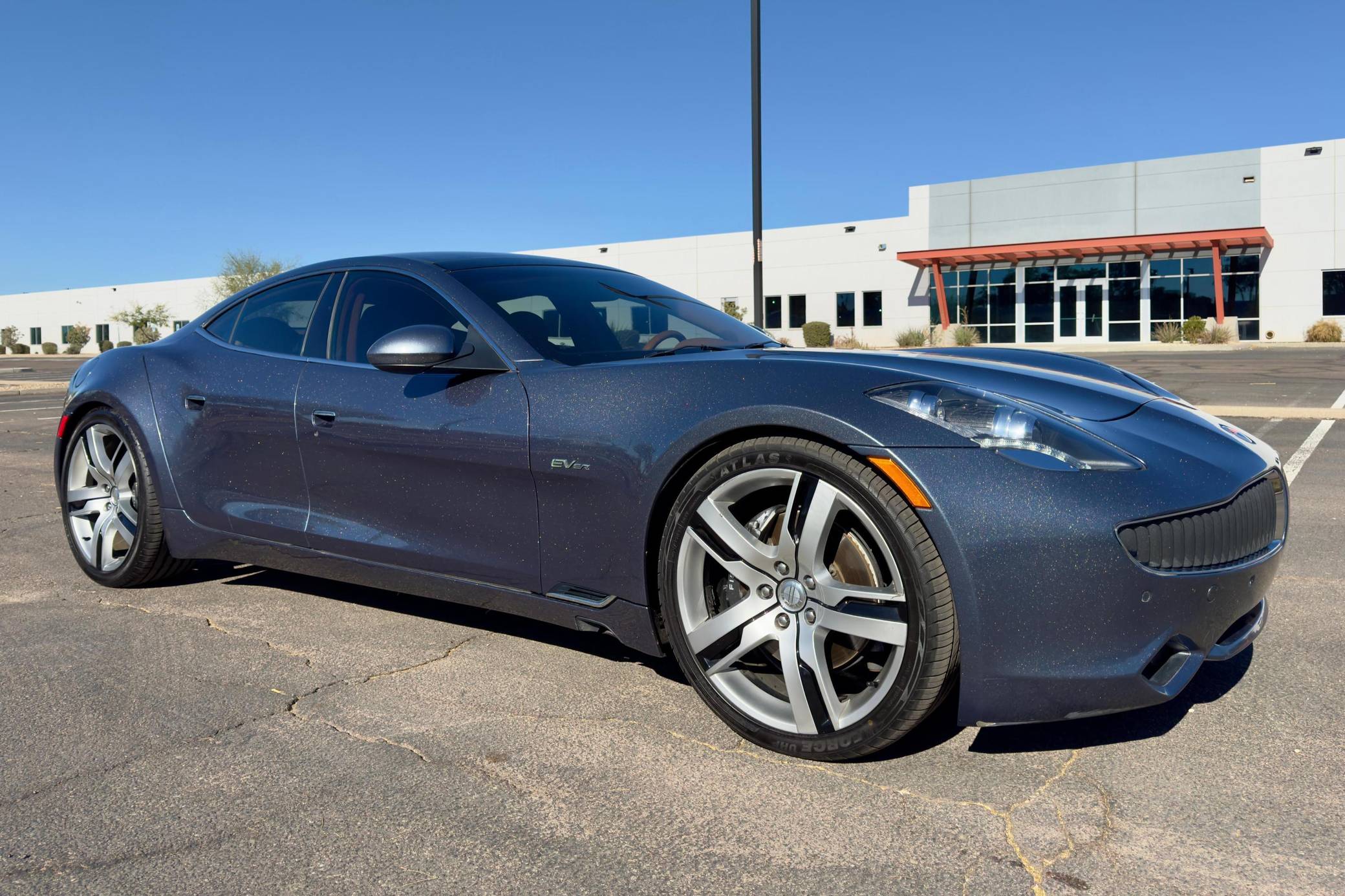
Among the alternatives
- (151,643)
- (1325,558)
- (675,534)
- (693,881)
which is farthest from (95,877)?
(1325,558)

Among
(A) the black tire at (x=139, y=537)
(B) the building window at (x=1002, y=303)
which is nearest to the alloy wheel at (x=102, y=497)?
(A) the black tire at (x=139, y=537)

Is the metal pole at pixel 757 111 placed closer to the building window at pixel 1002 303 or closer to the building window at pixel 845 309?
the building window at pixel 1002 303

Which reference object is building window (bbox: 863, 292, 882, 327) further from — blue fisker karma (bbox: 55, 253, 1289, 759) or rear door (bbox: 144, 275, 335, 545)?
rear door (bbox: 144, 275, 335, 545)

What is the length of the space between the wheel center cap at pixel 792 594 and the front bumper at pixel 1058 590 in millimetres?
402

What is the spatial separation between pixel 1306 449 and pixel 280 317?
8.61m

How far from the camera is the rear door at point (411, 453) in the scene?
10.6 ft

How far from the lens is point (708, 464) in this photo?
2.79 metres

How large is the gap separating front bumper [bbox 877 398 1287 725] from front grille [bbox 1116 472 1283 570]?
0.03 metres

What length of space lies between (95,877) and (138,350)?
3004mm

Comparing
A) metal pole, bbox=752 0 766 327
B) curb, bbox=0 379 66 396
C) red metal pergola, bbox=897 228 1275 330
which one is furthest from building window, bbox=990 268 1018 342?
curb, bbox=0 379 66 396

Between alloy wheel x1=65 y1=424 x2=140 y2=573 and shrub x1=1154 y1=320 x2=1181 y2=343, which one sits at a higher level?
shrub x1=1154 y1=320 x2=1181 y2=343

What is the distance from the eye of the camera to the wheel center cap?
267 cm

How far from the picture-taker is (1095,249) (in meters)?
39.2

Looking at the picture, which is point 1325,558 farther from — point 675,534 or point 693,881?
point 693,881
